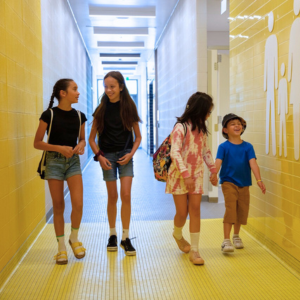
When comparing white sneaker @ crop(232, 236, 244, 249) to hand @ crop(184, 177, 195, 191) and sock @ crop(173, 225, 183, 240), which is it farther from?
hand @ crop(184, 177, 195, 191)

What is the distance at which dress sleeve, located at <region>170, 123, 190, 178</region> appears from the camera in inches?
116

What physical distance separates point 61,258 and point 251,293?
133cm

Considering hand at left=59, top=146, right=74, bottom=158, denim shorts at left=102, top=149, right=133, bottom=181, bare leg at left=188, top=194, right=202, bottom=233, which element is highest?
hand at left=59, top=146, right=74, bottom=158

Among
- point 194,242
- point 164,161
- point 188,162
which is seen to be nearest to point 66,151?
point 164,161

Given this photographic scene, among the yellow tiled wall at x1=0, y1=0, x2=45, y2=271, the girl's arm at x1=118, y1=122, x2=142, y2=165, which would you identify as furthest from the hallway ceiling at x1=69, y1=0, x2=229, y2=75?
the girl's arm at x1=118, y1=122, x2=142, y2=165

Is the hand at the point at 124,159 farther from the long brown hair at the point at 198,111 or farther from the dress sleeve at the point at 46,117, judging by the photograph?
the dress sleeve at the point at 46,117

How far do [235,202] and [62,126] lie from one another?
1429 mm

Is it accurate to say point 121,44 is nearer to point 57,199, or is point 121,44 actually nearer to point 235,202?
point 235,202

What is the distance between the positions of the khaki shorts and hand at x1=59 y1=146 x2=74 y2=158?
1217mm

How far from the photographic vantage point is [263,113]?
353 centimetres

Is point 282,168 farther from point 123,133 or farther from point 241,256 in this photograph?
point 123,133

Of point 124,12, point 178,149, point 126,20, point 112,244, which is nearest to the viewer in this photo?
point 178,149

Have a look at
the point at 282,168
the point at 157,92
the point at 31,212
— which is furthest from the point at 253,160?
the point at 157,92

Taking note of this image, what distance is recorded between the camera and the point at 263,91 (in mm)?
3500
